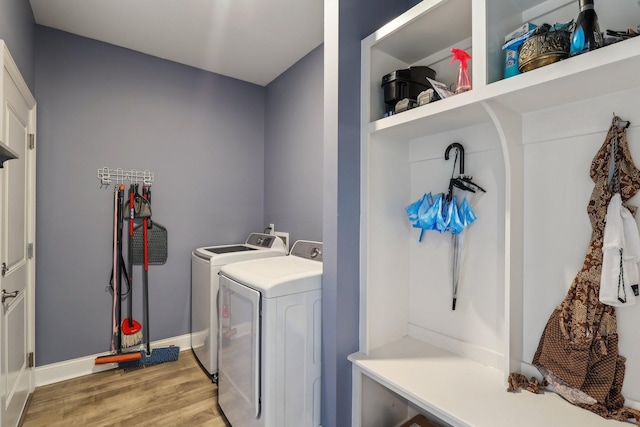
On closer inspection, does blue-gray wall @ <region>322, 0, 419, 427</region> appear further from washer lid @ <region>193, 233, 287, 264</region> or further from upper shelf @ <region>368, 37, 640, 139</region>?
washer lid @ <region>193, 233, 287, 264</region>

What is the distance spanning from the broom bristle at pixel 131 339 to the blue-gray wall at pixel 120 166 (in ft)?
0.50

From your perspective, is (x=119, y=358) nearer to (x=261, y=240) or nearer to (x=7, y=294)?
(x=7, y=294)

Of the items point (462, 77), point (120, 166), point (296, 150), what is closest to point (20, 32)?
point (120, 166)

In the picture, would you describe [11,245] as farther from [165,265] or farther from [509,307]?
[509,307]

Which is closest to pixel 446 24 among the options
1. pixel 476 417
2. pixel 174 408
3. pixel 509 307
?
pixel 509 307

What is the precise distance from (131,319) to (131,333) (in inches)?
5.0

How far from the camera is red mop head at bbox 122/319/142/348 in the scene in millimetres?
2499

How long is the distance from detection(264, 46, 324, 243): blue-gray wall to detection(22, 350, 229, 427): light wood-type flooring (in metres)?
1.40

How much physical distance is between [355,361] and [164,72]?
9.46 ft

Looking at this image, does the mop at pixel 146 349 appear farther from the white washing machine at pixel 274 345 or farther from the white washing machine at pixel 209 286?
the white washing machine at pixel 274 345

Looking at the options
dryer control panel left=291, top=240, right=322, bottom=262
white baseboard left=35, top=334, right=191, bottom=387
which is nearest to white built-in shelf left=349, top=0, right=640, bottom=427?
dryer control panel left=291, top=240, right=322, bottom=262

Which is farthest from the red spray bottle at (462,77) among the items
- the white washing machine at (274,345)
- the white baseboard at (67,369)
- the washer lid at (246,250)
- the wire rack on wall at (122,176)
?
the white baseboard at (67,369)

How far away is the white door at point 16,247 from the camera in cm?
160

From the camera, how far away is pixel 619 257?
3.39 feet
